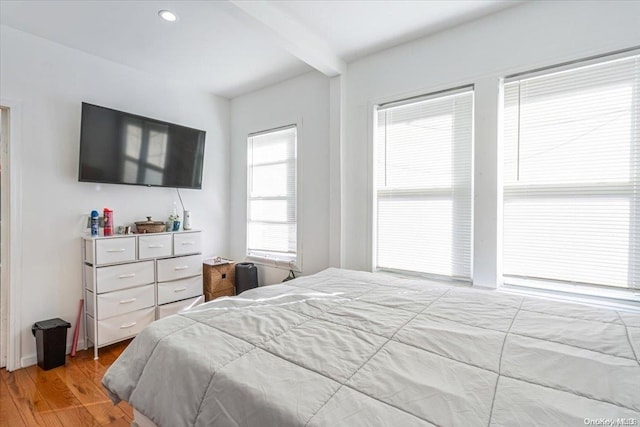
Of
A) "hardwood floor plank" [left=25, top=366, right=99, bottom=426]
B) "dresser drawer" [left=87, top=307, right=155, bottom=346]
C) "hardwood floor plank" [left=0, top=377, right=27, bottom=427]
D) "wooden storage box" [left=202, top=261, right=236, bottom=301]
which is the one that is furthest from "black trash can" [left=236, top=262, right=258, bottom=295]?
"hardwood floor plank" [left=0, top=377, right=27, bottom=427]

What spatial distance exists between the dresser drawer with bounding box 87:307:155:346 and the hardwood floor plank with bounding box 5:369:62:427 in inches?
18.4

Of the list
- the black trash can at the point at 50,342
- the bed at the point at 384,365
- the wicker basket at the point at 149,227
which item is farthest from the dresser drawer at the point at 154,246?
the bed at the point at 384,365

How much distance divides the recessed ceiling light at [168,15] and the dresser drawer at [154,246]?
1871 millimetres

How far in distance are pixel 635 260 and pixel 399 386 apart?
2007 millimetres

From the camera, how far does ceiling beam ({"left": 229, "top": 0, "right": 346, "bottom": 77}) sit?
2062 millimetres

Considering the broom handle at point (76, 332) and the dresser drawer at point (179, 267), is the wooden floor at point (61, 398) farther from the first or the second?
the dresser drawer at point (179, 267)

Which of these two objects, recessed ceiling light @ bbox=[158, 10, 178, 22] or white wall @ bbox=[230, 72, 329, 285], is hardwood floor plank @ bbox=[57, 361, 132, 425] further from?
recessed ceiling light @ bbox=[158, 10, 178, 22]

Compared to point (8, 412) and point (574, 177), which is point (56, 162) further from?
point (574, 177)

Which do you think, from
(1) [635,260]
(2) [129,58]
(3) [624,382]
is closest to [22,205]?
(2) [129,58]

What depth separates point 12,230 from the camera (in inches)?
94.7

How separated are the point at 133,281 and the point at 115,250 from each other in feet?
1.10

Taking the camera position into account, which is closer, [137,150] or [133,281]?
[133,281]

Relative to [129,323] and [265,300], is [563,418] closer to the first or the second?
[265,300]

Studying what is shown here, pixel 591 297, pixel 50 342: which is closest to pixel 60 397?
pixel 50 342
